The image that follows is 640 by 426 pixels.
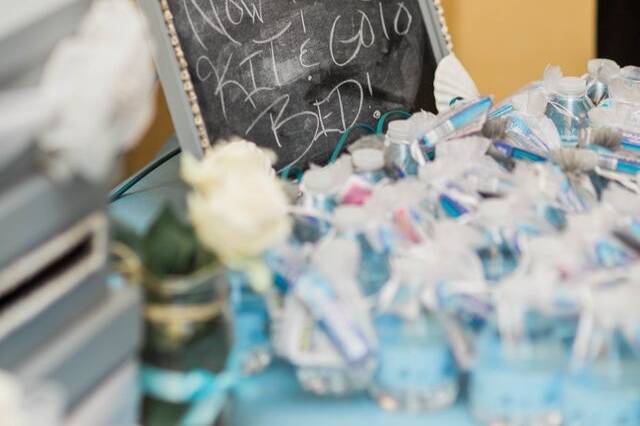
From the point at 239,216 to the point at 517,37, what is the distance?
82cm

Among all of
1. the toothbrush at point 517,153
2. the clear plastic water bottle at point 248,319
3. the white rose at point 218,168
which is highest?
the white rose at point 218,168

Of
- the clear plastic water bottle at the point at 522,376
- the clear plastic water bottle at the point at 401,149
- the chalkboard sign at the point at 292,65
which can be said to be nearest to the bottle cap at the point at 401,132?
the clear plastic water bottle at the point at 401,149

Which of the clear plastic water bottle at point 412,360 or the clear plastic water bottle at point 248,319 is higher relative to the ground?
the clear plastic water bottle at point 248,319

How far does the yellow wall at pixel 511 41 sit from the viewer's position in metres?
1.41

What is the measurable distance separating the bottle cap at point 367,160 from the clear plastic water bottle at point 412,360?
0.24 meters

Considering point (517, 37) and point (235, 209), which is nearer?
point (235, 209)

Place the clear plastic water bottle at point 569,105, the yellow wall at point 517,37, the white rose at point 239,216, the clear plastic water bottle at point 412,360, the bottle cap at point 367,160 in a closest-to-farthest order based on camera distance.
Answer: the white rose at point 239,216
the clear plastic water bottle at point 412,360
the bottle cap at point 367,160
the clear plastic water bottle at point 569,105
the yellow wall at point 517,37

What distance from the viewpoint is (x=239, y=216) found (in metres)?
0.72

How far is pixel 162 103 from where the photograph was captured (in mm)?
1416

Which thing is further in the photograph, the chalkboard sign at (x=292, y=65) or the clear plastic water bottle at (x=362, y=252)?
the chalkboard sign at (x=292, y=65)

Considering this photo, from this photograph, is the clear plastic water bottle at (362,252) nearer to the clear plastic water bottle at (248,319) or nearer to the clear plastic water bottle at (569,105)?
the clear plastic water bottle at (248,319)

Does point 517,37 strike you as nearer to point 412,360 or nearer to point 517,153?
point 517,153

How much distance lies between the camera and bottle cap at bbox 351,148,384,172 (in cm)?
104

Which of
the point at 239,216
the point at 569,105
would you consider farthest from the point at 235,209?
the point at 569,105
